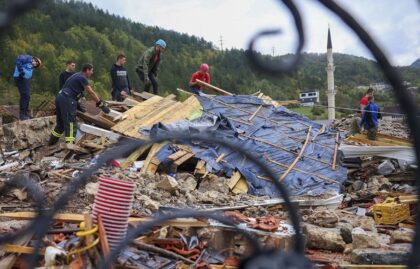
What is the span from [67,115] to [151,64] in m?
3.49

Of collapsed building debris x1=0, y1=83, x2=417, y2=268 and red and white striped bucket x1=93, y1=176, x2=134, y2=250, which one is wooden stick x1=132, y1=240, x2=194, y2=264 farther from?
red and white striped bucket x1=93, y1=176, x2=134, y2=250

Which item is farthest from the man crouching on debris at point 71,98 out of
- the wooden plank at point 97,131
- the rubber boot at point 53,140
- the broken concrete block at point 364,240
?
the broken concrete block at point 364,240

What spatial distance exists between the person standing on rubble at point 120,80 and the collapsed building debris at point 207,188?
36 centimetres

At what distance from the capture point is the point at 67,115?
30.0ft

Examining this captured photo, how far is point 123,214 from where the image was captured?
360 centimetres

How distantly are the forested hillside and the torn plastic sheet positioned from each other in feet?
124

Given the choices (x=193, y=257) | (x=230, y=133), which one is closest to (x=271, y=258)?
(x=193, y=257)

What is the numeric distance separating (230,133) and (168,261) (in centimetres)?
607

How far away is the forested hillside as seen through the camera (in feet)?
181

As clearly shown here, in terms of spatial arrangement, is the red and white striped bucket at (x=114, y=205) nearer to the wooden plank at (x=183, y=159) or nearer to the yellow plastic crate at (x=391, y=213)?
the yellow plastic crate at (x=391, y=213)

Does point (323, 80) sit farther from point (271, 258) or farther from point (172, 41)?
point (271, 258)

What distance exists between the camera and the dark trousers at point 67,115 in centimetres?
905

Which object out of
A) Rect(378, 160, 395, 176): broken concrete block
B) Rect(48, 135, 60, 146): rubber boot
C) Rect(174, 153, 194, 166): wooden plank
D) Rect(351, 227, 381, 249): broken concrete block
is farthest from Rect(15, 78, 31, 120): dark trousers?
Rect(351, 227, 381, 249): broken concrete block

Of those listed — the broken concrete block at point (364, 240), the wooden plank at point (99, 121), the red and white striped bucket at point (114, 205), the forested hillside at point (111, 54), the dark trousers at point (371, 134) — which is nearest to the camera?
the red and white striped bucket at point (114, 205)
